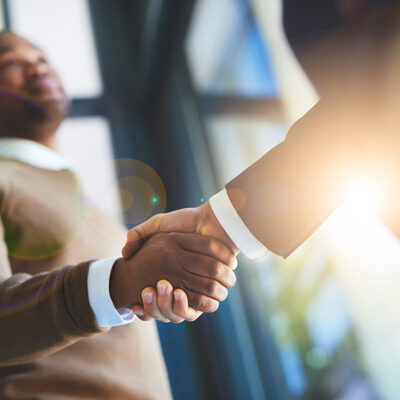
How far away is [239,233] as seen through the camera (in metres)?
0.68

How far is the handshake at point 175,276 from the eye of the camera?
65 cm

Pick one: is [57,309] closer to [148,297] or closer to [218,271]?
[148,297]

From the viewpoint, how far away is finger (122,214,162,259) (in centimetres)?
70

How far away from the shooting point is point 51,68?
1.26m

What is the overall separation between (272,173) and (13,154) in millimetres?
631

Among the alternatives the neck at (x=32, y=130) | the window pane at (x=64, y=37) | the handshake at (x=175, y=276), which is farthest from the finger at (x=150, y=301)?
the window pane at (x=64, y=37)

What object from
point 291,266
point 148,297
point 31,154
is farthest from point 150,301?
point 291,266

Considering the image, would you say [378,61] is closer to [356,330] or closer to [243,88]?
[356,330]

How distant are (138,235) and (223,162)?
132 cm

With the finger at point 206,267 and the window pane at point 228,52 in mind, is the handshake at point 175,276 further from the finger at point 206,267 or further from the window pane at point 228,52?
the window pane at point 228,52

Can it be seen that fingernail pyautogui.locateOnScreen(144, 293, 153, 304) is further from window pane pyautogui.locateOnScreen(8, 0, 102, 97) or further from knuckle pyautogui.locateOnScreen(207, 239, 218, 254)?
window pane pyautogui.locateOnScreen(8, 0, 102, 97)

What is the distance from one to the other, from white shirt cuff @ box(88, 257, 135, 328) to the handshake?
2 centimetres

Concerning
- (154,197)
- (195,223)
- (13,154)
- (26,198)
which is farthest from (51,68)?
(154,197)

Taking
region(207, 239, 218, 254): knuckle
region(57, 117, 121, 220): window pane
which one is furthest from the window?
region(207, 239, 218, 254): knuckle
